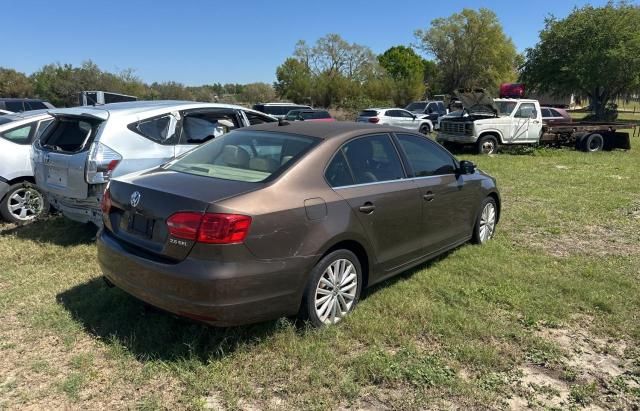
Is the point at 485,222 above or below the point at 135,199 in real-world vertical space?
below

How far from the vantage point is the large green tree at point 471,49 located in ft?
197

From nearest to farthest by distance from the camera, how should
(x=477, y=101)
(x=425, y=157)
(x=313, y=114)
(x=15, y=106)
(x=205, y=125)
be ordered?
(x=425, y=157) → (x=205, y=125) → (x=477, y=101) → (x=15, y=106) → (x=313, y=114)

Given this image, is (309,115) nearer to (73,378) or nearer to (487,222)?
(487,222)

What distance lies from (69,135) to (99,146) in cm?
69

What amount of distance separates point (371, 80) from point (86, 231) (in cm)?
5093

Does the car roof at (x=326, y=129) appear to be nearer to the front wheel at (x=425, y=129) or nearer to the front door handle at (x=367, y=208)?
the front door handle at (x=367, y=208)

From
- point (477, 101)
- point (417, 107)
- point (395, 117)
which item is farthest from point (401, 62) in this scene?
point (477, 101)

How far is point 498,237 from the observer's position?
642 cm

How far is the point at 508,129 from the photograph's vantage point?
16.8 m

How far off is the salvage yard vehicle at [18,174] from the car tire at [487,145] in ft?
43.3

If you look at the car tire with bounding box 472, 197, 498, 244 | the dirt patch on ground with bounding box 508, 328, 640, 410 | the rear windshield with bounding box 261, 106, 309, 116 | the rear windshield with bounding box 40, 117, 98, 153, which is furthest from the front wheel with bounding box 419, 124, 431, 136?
the dirt patch on ground with bounding box 508, 328, 640, 410

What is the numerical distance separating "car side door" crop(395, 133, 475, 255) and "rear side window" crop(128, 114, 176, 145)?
2.91 metres

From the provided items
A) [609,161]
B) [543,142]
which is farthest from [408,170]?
[543,142]

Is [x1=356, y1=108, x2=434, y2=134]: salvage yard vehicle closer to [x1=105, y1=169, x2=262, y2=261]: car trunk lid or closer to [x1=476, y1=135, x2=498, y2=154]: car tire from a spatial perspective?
[x1=476, y1=135, x2=498, y2=154]: car tire
